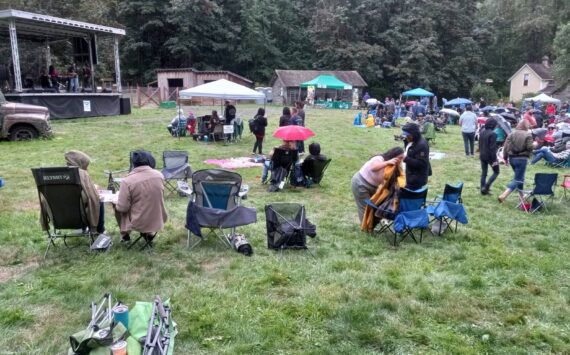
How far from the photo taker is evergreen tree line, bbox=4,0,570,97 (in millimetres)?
41562

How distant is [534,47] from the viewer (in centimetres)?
5381

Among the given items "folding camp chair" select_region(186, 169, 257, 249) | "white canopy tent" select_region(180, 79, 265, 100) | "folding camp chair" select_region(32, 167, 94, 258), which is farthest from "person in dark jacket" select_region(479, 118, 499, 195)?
"white canopy tent" select_region(180, 79, 265, 100)

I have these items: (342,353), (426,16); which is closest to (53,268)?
(342,353)

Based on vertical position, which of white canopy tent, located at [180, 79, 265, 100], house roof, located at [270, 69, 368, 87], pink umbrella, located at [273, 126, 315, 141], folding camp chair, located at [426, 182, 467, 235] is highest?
house roof, located at [270, 69, 368, 87]

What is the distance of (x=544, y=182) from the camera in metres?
7.81

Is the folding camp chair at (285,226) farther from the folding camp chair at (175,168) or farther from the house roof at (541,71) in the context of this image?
the house roof at (541,71)

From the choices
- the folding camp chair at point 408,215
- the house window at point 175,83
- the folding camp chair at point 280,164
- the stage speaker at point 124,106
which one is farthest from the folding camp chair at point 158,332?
the house window at point 175,83

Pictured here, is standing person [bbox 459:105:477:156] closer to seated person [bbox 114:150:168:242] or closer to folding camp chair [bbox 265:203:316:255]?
folding camp chair [bbox 265:203:316:255]

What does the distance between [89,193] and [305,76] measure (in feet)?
118

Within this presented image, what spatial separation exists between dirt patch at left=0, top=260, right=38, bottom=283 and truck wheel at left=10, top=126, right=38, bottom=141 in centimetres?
1031

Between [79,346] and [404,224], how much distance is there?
4049mm

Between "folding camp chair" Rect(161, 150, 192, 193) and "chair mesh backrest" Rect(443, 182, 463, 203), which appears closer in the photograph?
"chair mesh backrest" Rect(443, 182, 463, 203)

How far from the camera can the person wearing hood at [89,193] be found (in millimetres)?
5320

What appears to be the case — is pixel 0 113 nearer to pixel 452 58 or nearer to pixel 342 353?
pixel 342 353
